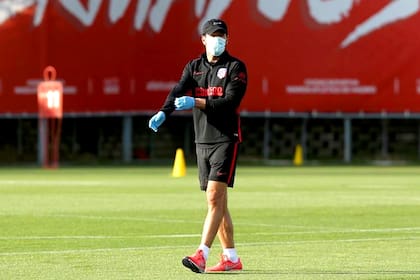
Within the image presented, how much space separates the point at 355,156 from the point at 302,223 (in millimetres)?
34076

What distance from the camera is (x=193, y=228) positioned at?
19.4m

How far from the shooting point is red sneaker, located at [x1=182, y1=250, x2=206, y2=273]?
13023 millimetres

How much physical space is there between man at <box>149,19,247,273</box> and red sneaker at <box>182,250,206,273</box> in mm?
82

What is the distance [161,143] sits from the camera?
5541 cm

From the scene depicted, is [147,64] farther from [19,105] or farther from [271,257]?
[271,257]

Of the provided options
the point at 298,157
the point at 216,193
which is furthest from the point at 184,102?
the point at 298,157

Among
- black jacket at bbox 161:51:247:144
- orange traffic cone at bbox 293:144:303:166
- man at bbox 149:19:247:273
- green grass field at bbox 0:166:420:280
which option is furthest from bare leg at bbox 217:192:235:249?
orange traffic cone at bbox 293:144:303:166

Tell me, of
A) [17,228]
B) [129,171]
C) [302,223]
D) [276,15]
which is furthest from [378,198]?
[276,15]

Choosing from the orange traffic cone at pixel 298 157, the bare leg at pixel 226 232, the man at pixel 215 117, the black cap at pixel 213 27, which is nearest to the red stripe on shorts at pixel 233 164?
the man at pixel 215 117

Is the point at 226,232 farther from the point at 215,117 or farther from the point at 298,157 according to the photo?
the point at 298,157

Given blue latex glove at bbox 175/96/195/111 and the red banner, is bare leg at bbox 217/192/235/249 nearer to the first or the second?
blue latex glove at bbox 175/96/195/111

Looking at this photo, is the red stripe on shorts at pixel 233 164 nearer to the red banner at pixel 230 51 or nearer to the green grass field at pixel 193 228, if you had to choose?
the green grass field at pixel 193 228

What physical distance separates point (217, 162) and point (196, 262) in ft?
3.23

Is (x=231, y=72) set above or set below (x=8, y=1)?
below
